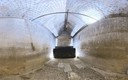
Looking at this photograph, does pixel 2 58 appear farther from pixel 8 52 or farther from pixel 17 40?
pixel 17 40

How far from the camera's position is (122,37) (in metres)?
3.39

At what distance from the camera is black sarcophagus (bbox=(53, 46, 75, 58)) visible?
29.6 ft

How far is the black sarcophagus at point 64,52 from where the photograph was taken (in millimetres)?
9027

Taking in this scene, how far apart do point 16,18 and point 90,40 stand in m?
2.73

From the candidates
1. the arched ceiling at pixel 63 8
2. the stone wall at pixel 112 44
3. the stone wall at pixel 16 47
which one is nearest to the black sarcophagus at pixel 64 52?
the arched ceiling at pixel 63 8

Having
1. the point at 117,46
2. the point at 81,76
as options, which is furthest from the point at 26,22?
the point at 117,46

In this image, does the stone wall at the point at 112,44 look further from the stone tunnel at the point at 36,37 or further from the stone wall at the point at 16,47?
the stone wall at the point at 16,47

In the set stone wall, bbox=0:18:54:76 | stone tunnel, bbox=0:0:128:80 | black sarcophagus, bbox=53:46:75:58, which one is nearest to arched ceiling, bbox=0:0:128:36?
stone tunnel, bbox=0:0:128:80

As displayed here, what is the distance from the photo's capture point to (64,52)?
31.0 ft

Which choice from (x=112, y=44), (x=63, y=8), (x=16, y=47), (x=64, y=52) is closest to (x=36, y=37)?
(x=16, y=47)

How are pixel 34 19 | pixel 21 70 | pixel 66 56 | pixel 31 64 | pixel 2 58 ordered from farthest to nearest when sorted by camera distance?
pixel 66 56 < pixel 34 19 < pixel 31 64 < pixel 21 70 < pixel 2 58

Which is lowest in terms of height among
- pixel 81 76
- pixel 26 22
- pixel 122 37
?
pixel 81 76

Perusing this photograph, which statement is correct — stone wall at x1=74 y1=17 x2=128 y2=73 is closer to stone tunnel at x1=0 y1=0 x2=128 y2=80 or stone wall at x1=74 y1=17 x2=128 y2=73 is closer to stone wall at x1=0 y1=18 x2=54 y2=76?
stone tunnel at x1=0 y1=0 x2=128 y2=80

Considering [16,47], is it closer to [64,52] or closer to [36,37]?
[36,37]
